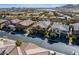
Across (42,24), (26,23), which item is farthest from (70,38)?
(26,23)

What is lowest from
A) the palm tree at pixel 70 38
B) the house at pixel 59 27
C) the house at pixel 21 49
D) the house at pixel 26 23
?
the house at pixel 21 49

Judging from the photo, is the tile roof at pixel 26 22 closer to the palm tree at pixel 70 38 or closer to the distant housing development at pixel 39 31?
the distant housing development at pixel 39 31

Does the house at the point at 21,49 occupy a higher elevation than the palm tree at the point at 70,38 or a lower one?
lower

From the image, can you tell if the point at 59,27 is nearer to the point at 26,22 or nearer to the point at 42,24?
the point at 42,24

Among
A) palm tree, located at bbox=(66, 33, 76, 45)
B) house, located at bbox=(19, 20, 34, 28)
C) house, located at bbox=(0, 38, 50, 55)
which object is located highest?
house, located at bbox=(19, 20, 34, 28)

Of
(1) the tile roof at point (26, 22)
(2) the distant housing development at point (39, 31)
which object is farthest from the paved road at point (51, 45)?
(1) the tile roof at point (26, 22)

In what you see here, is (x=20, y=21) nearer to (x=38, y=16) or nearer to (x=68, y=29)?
(x=38, y=16)

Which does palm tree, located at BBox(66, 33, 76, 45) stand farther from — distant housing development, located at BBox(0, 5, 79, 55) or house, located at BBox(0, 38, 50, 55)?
house, located at BBox(0, 38, 50, 55)

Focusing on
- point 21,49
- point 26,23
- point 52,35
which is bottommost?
point 21,49

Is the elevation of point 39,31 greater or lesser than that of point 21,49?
greater

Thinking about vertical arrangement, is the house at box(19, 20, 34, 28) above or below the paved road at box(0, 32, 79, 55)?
above

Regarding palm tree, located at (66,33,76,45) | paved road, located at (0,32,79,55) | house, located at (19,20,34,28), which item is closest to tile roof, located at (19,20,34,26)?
house, located at (19,20,34,28)
